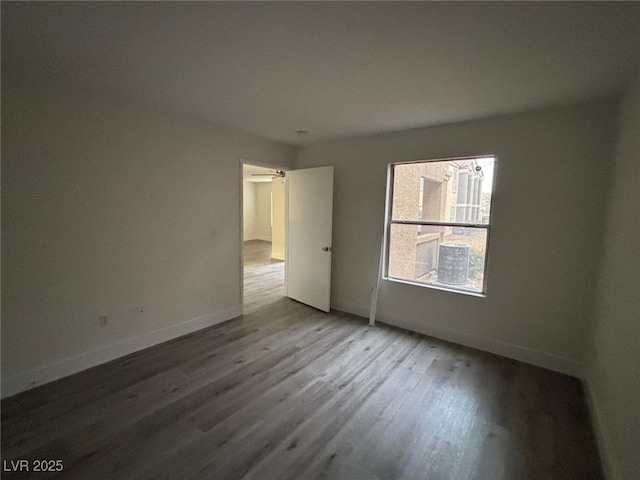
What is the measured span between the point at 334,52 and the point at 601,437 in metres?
2.95

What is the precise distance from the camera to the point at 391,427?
6.33 ft

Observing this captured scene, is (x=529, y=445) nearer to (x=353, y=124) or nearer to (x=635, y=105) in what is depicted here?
(x=635, y=105)

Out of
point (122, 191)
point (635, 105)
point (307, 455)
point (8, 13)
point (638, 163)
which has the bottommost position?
point (307, 455)

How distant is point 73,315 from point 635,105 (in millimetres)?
4548

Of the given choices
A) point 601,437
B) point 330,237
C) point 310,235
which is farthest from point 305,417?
point 310,235

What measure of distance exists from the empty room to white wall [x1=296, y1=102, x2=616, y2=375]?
0.06 feet

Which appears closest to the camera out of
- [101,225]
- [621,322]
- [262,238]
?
[621,322]

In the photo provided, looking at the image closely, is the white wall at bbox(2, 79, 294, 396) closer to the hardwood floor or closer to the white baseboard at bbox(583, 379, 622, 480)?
the hardwood floor

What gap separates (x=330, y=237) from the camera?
3.99 meters

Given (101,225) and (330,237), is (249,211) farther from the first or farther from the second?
(101,225)

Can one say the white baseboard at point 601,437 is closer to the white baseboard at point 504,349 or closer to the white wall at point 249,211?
the white baseboard at point 504,349

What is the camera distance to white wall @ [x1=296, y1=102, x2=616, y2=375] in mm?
2467

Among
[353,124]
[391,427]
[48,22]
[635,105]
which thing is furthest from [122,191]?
[635,105]

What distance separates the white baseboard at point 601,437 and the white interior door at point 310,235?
9.03ft
